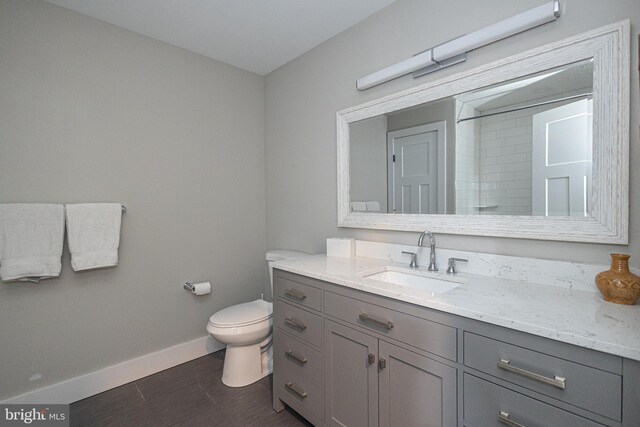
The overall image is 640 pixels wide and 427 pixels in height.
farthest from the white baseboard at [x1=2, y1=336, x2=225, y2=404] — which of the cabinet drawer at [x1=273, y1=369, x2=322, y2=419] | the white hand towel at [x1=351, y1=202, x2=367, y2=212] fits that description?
the white hand towel at [x1=351, y1=202, x2=367, y2=212]

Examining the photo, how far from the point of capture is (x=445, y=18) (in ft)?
5.31

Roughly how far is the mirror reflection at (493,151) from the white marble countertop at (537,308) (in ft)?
1.19

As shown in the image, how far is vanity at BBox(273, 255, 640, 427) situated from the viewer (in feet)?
2.65

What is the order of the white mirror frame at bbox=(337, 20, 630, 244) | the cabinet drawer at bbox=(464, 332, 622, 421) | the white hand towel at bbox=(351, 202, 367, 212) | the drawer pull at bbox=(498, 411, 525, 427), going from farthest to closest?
the white hand towel at bbox=(351, 202, 367, 212)
the white mirror frame at bbox=(337, 20, 630, 244)
the drawer pull at bbox=(498, 411, 525, 427)
the cabinet drawer at bbox=(464, 332, 622, 421)

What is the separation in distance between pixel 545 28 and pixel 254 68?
2.23 meters

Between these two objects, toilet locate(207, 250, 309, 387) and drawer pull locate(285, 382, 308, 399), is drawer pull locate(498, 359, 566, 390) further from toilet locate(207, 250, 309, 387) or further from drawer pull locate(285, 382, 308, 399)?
toilet locate(207, 250, 309, 387)

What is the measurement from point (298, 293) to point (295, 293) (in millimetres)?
25

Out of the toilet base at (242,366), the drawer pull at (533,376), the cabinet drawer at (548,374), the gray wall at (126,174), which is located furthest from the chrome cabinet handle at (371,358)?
the gray wall at (126,174)

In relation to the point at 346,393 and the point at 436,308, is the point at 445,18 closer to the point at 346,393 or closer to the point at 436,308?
the point at 436,308

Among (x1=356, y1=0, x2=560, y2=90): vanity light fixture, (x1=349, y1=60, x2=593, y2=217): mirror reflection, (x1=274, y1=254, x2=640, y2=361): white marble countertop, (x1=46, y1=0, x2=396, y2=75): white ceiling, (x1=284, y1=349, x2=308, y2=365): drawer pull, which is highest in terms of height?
(x1=46, y1=0, x2=396, y2=75): white ceiling

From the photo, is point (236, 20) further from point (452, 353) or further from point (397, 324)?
point (452, 353)

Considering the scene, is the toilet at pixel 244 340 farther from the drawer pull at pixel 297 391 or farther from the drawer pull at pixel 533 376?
the drawer pull at pixel 533 376

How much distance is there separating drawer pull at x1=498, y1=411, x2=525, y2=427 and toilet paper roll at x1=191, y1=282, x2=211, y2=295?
2.11 meters

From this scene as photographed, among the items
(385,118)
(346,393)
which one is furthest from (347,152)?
(346,393)
